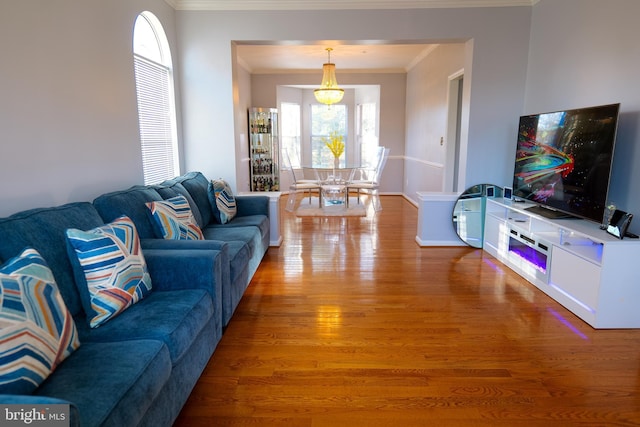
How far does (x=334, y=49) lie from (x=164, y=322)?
5609 millimetres

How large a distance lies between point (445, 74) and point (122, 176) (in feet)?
15.1

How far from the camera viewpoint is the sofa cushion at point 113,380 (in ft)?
4.00

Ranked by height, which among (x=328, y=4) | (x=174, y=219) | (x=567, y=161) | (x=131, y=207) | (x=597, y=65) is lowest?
(x=174, y=219)

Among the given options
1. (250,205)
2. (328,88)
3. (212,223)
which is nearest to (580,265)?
(250,205)

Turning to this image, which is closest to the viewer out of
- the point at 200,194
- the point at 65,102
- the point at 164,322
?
the point at 164,322

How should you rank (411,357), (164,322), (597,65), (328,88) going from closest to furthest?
(164,322), (411,357), (597,65), (328,88)

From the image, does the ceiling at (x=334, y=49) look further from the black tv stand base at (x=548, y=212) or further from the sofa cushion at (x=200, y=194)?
the black tv stand base at (x=548, y=212)

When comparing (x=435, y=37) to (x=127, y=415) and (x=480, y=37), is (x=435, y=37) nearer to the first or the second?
(x=480, y=37)

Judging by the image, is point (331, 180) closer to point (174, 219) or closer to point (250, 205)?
point (250, 205)

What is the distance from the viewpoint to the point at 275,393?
199cm

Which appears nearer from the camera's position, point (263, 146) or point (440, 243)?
point (440, 243)

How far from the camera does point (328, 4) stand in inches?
164

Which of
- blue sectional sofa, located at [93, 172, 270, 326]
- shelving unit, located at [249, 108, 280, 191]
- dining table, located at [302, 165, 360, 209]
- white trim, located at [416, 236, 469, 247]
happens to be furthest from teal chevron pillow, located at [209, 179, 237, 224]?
shelving unit, located at [249, 108, 280, 191]

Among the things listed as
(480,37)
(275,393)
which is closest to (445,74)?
(480,37)
